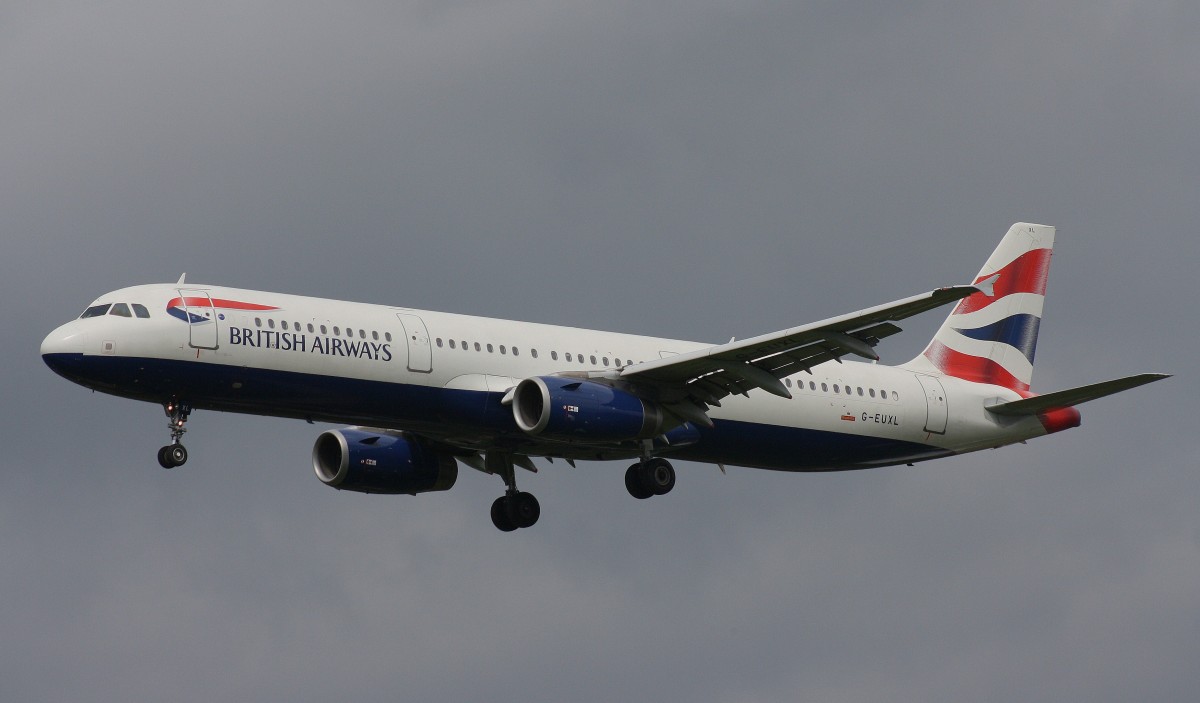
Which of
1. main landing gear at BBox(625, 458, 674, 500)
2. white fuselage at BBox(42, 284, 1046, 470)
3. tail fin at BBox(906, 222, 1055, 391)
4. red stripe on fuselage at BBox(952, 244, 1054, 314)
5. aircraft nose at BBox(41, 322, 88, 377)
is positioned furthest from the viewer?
red stripe on fuselage at BBox(952, 244, 1054, 314)

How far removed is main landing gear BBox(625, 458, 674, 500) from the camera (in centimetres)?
4728

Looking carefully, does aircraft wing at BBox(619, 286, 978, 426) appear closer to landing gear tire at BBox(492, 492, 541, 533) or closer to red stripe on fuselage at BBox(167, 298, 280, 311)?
landing gear tire at BBox(492, 492, 541, 533)

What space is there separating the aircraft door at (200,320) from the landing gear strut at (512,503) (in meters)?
10.6

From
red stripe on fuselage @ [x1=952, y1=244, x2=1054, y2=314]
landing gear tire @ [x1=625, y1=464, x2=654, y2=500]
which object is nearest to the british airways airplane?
landing gear tire @ [x1=625, y1=464, x2=654, y2=500]

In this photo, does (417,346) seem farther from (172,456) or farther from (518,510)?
(518,510)

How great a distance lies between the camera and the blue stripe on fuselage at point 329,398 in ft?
138

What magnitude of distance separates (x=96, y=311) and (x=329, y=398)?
5.44 m

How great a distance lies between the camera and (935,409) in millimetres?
51969

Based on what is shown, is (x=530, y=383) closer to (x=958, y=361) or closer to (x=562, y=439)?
(x=562, y=439)

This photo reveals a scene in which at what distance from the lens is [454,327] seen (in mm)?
45562

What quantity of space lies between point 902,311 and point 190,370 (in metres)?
15.4

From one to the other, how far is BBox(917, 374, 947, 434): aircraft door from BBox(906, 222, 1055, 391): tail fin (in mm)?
1611

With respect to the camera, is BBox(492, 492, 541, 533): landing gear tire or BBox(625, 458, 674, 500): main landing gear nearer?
BBox(625, 458, 674, 500): main landing gear

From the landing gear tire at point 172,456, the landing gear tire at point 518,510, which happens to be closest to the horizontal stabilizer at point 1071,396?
the landing gear tire at point 518,510
